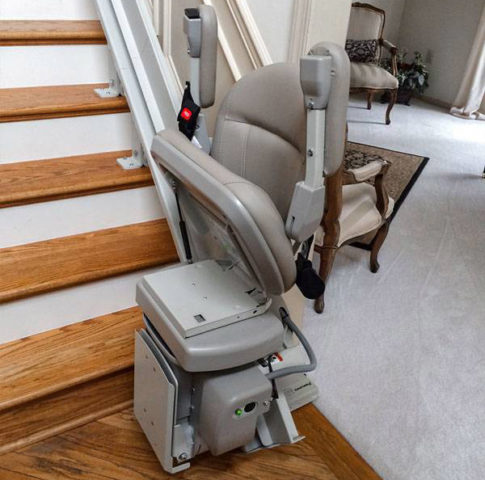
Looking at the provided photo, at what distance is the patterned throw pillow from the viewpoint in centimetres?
526

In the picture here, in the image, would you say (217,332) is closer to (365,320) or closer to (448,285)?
(365,320)

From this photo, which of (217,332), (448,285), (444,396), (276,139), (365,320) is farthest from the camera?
(448,285)

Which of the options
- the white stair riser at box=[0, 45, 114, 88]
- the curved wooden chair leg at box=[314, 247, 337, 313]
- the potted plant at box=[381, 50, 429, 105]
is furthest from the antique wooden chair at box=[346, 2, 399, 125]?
the white stair riser at box=[0, 45, 114, 88]

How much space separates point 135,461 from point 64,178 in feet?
3.27

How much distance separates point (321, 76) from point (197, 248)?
2.54 ft

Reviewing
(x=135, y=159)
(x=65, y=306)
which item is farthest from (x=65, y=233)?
(x=135, y=159)

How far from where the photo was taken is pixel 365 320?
2574 millimetres

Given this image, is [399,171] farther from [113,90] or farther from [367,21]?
[113,90]

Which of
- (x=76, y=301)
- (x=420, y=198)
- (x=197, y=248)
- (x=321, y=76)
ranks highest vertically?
(x=321, y=76)

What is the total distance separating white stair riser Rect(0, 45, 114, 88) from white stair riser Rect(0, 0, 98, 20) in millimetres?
267

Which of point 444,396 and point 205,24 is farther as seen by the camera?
point 444,396

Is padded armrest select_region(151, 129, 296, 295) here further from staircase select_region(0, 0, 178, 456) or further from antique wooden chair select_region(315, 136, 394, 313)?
antique wooden chair select_region(315, 136, 394, 313)

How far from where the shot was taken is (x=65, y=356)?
5.87ft

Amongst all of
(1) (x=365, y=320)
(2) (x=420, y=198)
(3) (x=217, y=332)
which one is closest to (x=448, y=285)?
(1) (x=365, y=320)
